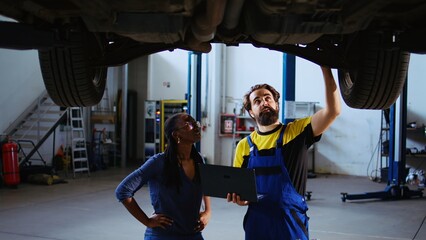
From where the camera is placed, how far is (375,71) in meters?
2.27

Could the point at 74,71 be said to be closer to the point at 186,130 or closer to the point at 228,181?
the point at 186,130

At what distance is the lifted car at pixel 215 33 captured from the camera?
60.6 inches

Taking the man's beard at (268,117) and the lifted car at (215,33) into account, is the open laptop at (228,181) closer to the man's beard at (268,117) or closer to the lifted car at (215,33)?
the man's beard at (268,117)

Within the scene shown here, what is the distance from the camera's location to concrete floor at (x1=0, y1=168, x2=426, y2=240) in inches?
177

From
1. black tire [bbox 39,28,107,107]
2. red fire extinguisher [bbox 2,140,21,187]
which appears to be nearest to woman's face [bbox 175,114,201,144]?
black tire [bbox 39,28,107,107]

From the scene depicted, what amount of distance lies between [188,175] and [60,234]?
105 inches

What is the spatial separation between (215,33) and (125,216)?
12.4 feet

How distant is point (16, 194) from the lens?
688 cm

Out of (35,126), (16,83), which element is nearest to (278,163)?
(35,126)

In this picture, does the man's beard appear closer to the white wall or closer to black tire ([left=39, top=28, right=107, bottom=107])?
black tire ([left=39, top=28, right=107, bottom=107])

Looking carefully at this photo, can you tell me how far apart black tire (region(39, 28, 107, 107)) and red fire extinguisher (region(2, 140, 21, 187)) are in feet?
18.3

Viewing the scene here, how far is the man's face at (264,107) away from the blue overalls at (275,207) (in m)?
0.14

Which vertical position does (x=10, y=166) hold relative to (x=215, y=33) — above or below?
below

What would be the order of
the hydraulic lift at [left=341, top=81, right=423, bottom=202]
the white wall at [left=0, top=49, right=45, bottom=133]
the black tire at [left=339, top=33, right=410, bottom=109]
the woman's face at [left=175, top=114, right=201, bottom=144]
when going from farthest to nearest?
the white wall at [left=0, top=49, right=45, bottom=133]
the hydraulic lift at [left=341, top=81, right=423, bottom=202]
the woman's face at [left=175, top=114, right=201, bottom=144]
the black tire at [left=339, top=33, right=410, bottom=109]
